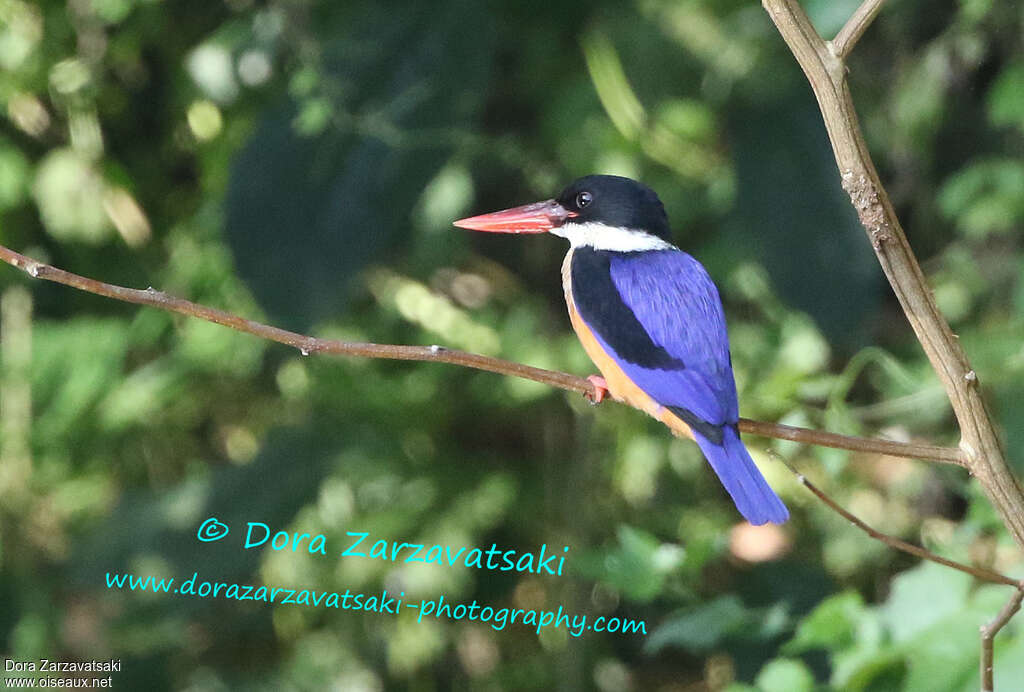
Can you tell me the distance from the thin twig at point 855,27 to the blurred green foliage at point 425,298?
5.61 feet

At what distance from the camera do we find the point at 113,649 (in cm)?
378

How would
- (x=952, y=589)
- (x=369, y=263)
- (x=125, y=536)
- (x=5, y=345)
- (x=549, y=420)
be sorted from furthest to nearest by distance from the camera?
1. (x=549, y=420)
2. (x=5, y=345)
3. (x=125, y=536)
4. (x=369, y=263)
5. (x=952, y=589)

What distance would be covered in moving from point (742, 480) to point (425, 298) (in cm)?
184

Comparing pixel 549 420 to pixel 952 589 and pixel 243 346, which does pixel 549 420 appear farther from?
pixel 952 589

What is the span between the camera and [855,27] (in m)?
1.36

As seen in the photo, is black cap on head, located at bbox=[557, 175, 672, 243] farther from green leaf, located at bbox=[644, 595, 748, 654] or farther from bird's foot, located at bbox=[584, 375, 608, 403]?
green leaf, located at bbox=[644, 595, 748, 654]

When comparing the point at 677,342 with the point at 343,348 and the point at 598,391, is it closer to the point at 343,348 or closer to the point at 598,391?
the point at 598,391

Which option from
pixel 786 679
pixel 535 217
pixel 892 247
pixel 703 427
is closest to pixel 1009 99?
pixel 535 217

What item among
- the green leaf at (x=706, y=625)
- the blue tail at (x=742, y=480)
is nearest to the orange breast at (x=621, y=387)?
the blue tail at (x=742, y=480)

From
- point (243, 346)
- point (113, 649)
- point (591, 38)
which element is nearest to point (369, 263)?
point (243, 346)

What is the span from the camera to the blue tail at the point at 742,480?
1.90 metres

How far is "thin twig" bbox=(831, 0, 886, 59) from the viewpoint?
1346 mm

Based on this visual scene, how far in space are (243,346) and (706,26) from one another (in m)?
1.73

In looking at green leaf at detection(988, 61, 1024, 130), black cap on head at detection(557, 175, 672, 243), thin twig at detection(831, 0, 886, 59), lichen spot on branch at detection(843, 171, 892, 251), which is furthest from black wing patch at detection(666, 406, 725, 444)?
green leaf at detection(988, 61, 1024, 130)
